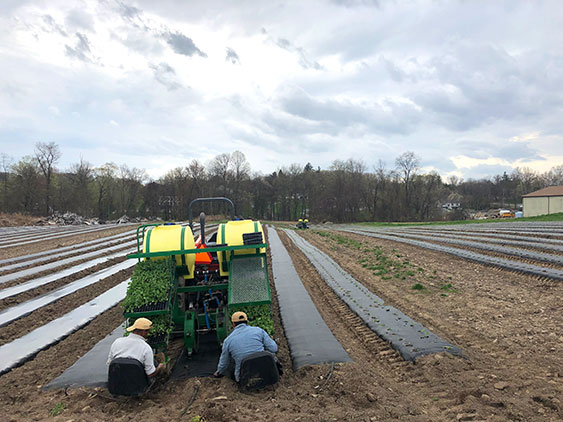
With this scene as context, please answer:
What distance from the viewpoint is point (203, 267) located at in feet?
22.5

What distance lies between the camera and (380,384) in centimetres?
445

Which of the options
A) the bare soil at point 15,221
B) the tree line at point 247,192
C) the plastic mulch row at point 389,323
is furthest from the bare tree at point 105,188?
the plastic mulch row at point 389,323

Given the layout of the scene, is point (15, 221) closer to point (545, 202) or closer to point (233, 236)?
point (233, 236)

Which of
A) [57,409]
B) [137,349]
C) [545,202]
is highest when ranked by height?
[545,202]

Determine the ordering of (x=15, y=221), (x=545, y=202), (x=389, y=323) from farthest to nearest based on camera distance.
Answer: (x=545, y=202), (x=15, y=221), (x=389, y=323)

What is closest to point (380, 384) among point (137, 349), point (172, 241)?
point (137, 349)

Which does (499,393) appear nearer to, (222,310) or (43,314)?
(222,310)

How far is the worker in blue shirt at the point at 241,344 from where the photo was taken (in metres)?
4.46

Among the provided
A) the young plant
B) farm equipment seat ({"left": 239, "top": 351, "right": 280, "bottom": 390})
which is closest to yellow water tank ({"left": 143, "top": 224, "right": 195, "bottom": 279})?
the young plant

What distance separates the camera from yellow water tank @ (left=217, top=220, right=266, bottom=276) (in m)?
6.13

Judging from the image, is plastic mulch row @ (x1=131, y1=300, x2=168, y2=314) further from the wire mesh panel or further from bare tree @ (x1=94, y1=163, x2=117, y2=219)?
bare tree @ (x1=94, y1=163, x2=117, y2=219)

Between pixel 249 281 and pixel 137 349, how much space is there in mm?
1842

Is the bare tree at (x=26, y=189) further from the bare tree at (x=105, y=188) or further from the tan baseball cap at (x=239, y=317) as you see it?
the tan baseball cap at (x=239, y=317)

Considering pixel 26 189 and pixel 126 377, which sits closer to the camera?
pixel 126 377
